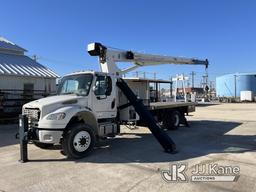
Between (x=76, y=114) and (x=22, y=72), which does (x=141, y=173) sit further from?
(x=22, y=72)

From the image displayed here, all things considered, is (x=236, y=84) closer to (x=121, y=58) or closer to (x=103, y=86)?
(x=121, y=58)

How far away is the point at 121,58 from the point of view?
38.2 ft

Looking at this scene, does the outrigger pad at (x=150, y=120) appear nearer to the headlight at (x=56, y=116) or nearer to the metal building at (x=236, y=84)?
the headlight at (x=56, y=116)

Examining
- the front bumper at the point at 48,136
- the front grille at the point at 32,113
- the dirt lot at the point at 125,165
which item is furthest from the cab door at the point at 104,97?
the front grille at the point at 32,113

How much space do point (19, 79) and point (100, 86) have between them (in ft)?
38.7

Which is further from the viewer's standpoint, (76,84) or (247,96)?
(247,96)

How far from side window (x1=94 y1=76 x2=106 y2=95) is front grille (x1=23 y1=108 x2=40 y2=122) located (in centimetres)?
193

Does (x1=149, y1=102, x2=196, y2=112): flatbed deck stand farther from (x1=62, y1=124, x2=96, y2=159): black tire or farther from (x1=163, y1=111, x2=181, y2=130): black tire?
(x1=62, y1=124, x2=96, y2=159): black tire

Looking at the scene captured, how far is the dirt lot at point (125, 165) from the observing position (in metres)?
5.97

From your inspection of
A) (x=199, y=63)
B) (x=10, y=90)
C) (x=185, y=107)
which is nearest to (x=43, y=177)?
(x=185, y=107)

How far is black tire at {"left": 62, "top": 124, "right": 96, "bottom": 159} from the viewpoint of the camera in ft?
26.8

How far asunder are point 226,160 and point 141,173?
259cm

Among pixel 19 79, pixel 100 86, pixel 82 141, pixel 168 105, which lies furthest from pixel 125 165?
pixel 19 79

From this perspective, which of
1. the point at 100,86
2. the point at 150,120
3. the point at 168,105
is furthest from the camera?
the point at 168,105
